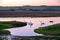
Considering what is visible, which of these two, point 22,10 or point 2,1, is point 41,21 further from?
point 2,1

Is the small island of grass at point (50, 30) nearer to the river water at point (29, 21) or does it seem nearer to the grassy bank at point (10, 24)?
the river water at point (29, 21)

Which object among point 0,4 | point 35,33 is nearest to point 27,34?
point 35,33

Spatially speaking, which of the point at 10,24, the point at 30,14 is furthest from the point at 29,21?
the point at 10,24

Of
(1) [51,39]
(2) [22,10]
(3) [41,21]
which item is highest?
(2) [22,10]

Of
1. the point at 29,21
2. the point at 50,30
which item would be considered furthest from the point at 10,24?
the point at 50,30

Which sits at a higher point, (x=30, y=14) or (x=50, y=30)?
(x=30, y=14)

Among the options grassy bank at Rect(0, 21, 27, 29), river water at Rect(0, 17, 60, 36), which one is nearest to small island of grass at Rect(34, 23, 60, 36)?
river water at Rect(0, 17, 60, 36)

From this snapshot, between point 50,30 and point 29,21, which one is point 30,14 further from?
point 50,30

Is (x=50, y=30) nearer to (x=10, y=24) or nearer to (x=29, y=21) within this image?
(x=29, y=21)
